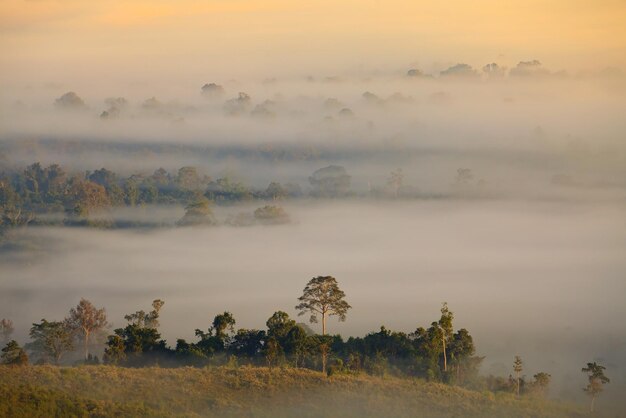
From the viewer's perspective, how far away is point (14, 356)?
194ft

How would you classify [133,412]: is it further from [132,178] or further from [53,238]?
[132,178]

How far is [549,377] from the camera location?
211 feet

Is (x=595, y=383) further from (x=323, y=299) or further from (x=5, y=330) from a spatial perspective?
(x=5, y=330)

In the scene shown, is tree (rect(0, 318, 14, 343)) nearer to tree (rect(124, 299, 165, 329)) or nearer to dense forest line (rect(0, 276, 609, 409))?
tree (rect(124, 299, 165, 329))

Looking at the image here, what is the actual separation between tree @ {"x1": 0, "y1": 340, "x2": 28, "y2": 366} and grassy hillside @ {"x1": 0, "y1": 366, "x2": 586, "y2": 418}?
1.59 meters

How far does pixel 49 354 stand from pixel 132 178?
92371 millimetres

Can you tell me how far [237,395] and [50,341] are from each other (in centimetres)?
1334

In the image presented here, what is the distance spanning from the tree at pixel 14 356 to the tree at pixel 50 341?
473cm

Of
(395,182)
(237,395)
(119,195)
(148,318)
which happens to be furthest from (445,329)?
(395,182)

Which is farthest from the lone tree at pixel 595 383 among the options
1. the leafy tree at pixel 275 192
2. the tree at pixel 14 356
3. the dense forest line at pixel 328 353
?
the leafy tree at pixel 275 192

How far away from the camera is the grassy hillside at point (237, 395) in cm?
5341

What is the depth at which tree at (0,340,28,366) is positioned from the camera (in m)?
57.6

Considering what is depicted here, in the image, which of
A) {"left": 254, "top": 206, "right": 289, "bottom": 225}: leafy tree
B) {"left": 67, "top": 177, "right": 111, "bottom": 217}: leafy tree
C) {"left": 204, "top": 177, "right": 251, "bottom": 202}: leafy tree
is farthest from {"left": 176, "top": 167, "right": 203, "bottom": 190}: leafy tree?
{"left": 67, "top": 177, "right": 111, "bottom": 217}: leafy tree

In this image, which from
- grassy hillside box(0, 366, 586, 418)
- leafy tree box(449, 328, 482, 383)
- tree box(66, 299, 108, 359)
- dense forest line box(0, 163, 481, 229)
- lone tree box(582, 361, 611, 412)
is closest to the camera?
grassy hillside box(0, 366, 586, 418)
